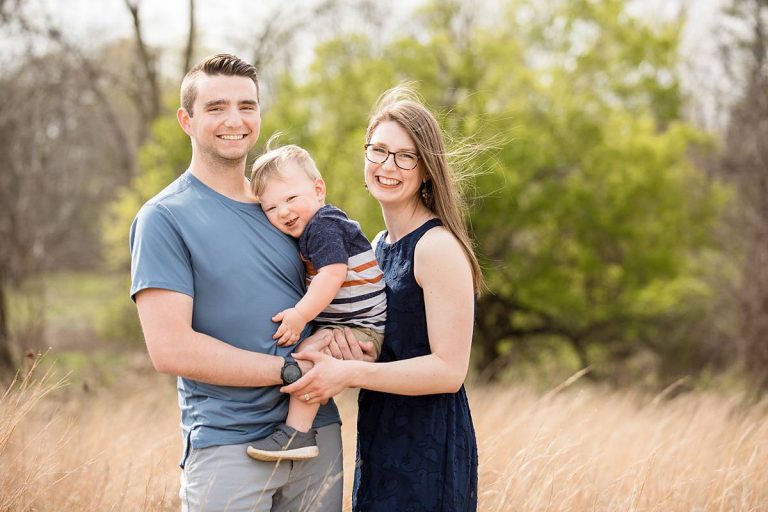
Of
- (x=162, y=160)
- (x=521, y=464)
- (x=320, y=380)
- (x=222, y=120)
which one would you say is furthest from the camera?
(x=162, y=160)

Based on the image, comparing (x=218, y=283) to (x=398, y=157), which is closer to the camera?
(x=218, y=283)

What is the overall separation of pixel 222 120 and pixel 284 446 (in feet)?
3.62

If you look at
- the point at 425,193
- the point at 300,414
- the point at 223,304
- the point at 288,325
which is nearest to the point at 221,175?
the point at 223,304

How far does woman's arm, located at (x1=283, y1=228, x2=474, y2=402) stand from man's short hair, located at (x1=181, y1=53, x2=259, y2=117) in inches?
36.1

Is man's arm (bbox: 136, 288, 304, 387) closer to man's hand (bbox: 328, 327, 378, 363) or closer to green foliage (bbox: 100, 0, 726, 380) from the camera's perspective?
man's hand (bbox: 328, 327, 378, 363)

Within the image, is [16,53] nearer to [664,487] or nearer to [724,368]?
[664,487]

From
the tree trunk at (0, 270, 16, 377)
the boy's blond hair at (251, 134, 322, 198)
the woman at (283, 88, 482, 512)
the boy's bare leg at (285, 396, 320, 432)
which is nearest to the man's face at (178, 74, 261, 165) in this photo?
the boy's blond hair at (251, 134, 322, 198)

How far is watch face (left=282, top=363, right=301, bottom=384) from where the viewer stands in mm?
2516

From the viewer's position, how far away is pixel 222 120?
8.77 ft

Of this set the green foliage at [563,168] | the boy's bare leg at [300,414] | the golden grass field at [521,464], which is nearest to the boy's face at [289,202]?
the boy's bare leg at [300,414]

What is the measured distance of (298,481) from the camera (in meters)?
2.74

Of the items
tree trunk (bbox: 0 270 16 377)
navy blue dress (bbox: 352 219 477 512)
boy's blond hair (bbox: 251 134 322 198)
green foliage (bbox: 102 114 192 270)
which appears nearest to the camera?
navy blue dress (bbox: 352 219 477 512)

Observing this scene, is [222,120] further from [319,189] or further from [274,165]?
[319,189]

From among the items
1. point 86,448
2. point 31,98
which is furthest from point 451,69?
point 86,448
